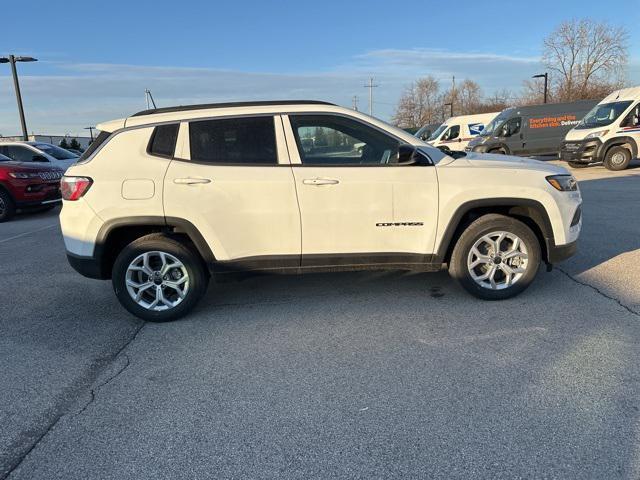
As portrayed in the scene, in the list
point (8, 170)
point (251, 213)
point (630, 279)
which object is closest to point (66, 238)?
point (251, 213)

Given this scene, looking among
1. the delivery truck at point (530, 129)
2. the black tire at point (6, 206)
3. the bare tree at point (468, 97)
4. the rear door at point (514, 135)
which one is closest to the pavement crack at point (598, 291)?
the black tire at point (6, 206)

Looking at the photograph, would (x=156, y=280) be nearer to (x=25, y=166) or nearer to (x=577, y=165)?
(x=25, y=166)

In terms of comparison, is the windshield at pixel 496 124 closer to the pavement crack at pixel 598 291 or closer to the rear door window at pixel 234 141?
the pavement crack at pixel 598 291

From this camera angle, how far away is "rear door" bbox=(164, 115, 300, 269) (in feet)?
13.3

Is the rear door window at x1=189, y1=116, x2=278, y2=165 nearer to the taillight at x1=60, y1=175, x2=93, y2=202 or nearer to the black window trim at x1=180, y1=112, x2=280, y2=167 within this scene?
the black window trim at x1=180, y1=112, x2=280, y2=167

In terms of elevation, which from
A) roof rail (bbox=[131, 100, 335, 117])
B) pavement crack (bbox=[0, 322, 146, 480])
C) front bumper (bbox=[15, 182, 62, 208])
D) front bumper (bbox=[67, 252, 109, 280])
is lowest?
pavement crack (bbox=[0, 322, 146, 480])

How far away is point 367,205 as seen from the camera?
4.12m

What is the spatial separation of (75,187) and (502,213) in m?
3.83

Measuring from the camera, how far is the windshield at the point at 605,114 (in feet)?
50.4

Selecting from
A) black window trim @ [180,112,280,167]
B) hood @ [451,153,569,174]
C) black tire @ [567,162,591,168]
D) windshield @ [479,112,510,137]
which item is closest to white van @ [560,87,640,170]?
black tire @ [567,162,591,168]

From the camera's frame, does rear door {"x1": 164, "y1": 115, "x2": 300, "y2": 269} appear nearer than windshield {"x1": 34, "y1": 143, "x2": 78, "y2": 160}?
Yes

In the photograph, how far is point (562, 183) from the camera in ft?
14.4

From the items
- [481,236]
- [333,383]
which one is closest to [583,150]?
[481,236]

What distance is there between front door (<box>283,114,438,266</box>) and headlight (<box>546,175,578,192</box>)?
1.11 meters
